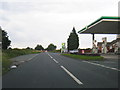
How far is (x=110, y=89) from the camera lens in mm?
5383

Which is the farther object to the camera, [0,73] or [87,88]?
[0,73]

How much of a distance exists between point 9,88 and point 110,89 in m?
3.69

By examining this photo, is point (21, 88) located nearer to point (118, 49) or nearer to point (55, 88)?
point (55, 88)

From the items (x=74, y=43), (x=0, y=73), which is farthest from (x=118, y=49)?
(x=0, y=73)

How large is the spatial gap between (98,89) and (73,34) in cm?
7018

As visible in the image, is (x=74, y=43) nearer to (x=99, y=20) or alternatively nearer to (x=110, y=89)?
(x=99, y=20)

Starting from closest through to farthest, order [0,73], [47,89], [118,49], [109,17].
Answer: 1. [47,89]
2. [0,73]
3. [109,17]
4. [118,49]

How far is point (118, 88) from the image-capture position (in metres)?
5.54

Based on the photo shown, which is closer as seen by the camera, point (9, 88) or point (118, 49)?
point (9, 88)

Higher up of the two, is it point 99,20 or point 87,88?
point 99,20

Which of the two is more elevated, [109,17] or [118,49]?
[109,17]

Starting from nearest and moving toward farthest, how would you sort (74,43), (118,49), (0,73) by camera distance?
1. (0,73)
2. (118,49)
3. (74,43)

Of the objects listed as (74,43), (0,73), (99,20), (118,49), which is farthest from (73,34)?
(0,73)

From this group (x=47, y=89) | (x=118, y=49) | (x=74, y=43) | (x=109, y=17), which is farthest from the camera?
(x=74, y=43)
